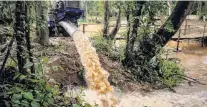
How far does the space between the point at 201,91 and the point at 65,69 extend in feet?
10.9

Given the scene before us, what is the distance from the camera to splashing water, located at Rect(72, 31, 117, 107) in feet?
19.4

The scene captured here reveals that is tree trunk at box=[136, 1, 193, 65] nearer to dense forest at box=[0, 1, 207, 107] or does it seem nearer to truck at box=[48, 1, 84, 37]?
dense forest at box=[0, 1, 207, 107]

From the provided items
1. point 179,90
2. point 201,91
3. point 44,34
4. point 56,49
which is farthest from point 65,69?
point 201,91

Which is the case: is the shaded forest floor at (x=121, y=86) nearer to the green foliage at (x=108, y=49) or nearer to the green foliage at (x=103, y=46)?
the green foliage at (x=108, y=49)

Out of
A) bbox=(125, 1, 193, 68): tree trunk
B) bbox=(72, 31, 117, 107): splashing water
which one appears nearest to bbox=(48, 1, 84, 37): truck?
bbox=(72, 31, 117, 107): splashing water

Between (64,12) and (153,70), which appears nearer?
(153,70)

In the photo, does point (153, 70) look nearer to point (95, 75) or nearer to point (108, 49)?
point (108, 49)

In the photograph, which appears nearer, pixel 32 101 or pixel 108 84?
pixel 32 101

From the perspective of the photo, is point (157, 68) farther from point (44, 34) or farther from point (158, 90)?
point (44, 34)

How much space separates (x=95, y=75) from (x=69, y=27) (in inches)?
158

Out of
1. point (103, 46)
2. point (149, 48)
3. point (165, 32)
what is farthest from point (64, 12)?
point (165, 32)

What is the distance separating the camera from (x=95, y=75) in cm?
666

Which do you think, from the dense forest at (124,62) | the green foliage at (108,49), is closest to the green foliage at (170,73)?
the dense forest at (124,62)

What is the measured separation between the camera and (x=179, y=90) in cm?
704
